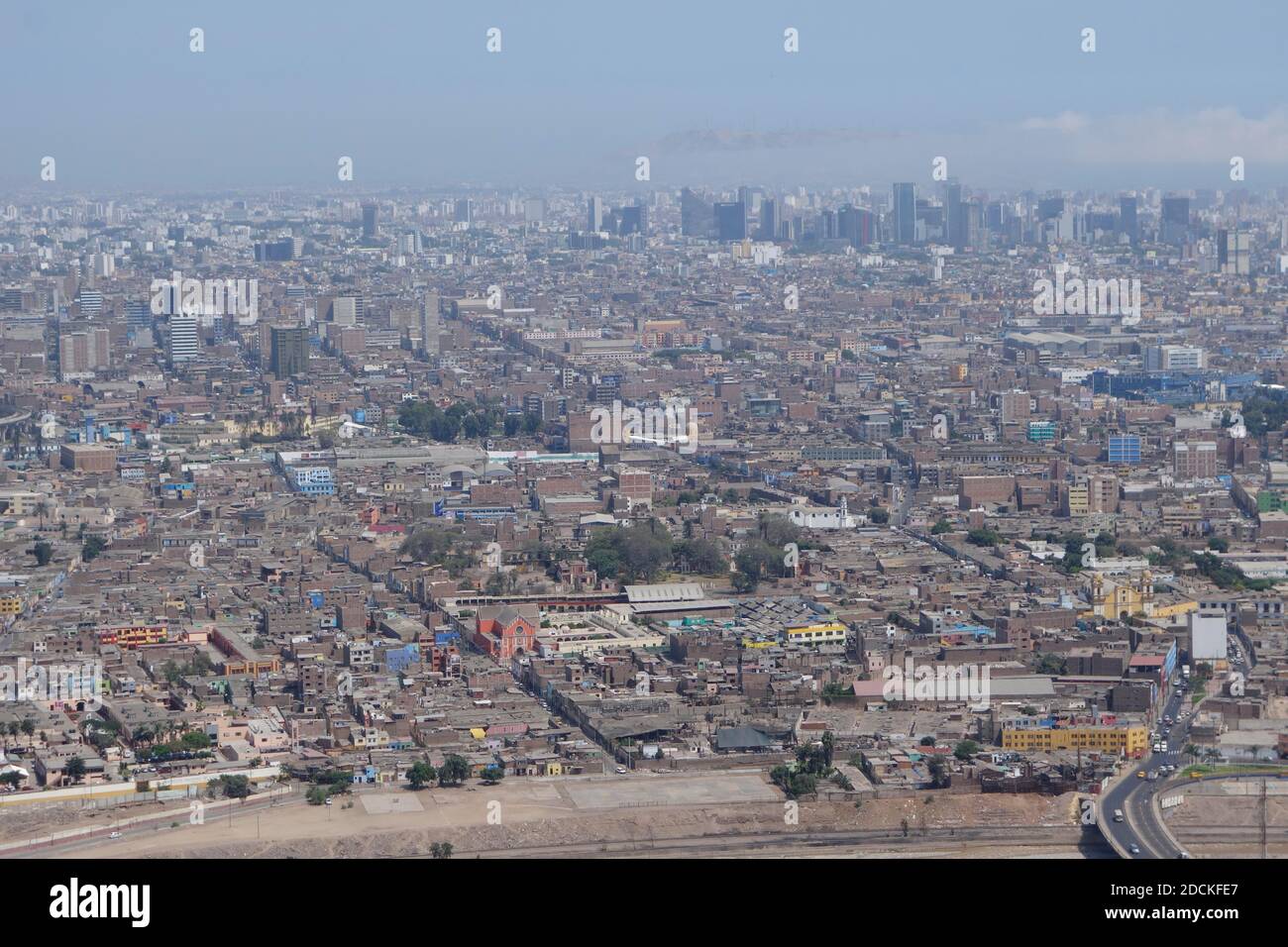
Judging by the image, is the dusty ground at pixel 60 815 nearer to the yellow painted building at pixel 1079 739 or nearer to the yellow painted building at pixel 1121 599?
the yellow painted building at pixel 1079 739

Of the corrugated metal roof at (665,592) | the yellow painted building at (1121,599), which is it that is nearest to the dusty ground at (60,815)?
the corrugated metal roof at (665,592)

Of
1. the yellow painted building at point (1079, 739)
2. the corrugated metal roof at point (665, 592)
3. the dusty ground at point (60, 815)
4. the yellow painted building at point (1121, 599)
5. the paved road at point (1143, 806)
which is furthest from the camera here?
the corrugated metal roof at point (665, 592)

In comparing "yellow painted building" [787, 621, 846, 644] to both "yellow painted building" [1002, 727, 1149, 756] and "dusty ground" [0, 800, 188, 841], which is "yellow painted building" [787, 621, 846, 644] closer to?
"yellow painted building" [1002, 727, 1149, 756]

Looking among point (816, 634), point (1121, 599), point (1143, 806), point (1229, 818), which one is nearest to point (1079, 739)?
point (1143, 806)

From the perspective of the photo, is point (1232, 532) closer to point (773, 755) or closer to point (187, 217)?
point (773, 755)
